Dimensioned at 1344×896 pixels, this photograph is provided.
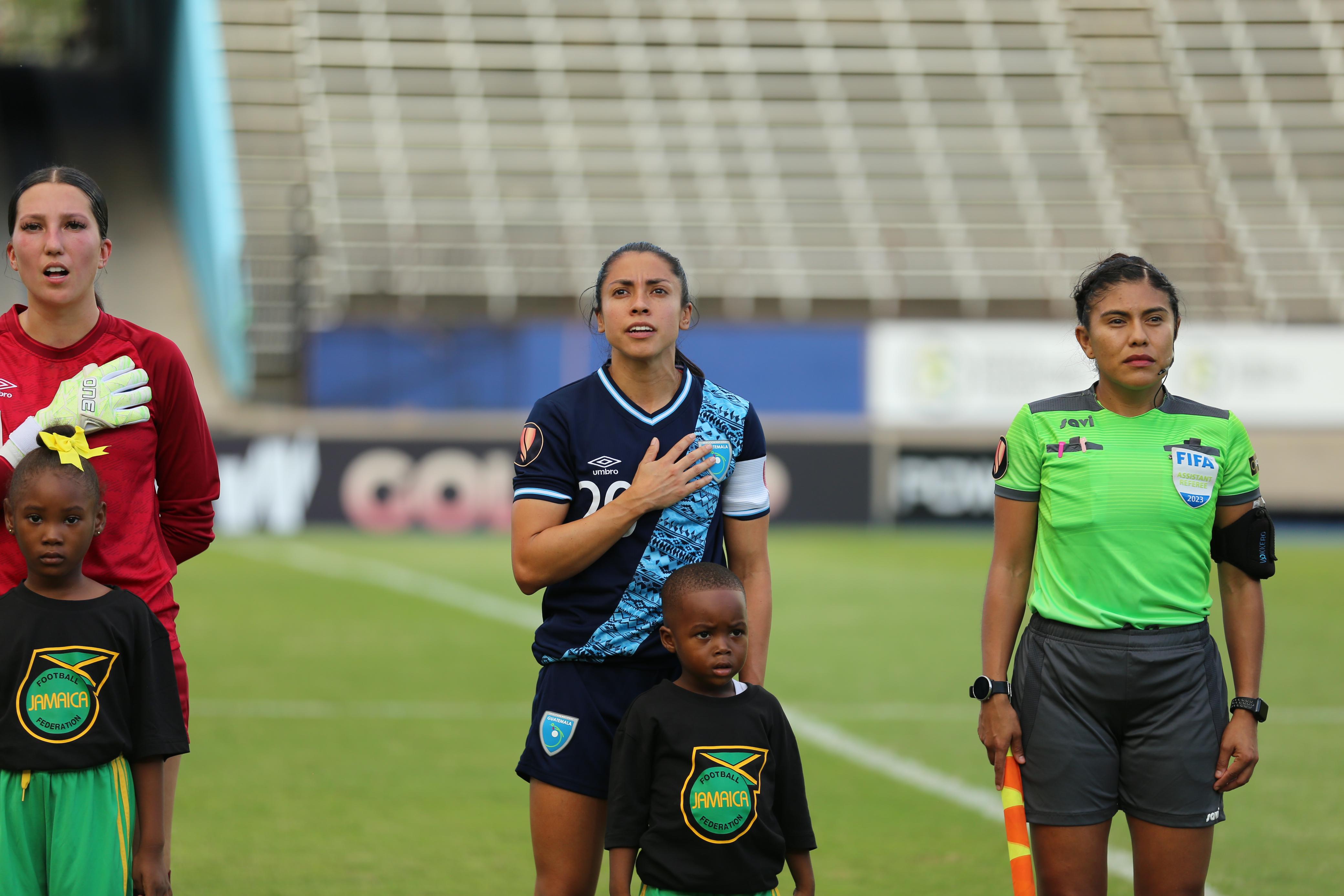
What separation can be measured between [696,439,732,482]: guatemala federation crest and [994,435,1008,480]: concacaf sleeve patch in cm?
63

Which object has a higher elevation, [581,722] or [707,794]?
[581,722]

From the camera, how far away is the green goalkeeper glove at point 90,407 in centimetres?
340

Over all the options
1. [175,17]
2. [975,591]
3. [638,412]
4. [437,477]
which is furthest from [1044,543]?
[175,17]

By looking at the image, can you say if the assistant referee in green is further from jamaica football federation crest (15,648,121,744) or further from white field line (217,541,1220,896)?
jamaica football federation crest (15,648,121,744)

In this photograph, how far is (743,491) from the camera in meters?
3.66

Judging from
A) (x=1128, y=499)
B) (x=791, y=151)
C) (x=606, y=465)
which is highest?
(x=791, y=151)

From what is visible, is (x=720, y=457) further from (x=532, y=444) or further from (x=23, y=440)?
(x=23, y=440)

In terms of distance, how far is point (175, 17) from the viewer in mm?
25625

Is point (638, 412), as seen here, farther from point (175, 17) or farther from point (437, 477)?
point (175, 17)

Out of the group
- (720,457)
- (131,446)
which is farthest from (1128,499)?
(131,446)

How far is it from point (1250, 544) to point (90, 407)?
8.35 ft

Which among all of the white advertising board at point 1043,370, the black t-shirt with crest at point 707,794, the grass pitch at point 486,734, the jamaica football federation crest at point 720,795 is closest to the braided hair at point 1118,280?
the black t-shirt with crest at point 707,794

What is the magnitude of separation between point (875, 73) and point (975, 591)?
1551 centimetres

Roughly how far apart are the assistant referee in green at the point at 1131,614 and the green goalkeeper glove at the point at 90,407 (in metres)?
1.92
